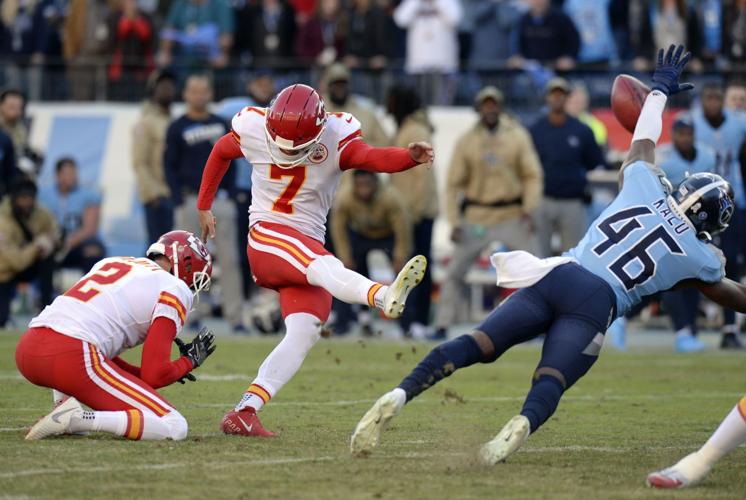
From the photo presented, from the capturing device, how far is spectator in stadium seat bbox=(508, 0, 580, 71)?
15336 millimetres

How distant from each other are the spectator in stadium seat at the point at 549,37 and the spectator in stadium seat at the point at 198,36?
3179 mm

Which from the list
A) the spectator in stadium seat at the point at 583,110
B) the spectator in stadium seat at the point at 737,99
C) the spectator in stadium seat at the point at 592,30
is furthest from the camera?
the spectator in stadium seat at the point at 592,30

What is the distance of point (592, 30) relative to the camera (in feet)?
51.5

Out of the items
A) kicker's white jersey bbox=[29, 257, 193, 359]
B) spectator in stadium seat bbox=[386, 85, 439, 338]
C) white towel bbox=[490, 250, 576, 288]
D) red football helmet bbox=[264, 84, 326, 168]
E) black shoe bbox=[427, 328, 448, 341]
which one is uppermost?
red football helmet bbox=[264, 84, 326, 168]

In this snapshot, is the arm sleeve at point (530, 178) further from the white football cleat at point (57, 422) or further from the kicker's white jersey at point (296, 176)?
the white football cleat at point (57, 422)

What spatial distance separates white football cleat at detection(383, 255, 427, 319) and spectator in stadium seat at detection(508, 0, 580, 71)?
8970mm

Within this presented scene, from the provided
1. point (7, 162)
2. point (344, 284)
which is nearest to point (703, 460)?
point (344, 284)

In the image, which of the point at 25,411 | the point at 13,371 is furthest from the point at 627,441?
the point at 13,371

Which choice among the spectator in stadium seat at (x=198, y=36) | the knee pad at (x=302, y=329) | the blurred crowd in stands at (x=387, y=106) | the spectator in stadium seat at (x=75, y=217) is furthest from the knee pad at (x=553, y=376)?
the spectator in stadium seat at (x=198, y=36)

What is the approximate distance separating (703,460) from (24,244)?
9292 mm

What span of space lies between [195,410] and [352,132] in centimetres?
181

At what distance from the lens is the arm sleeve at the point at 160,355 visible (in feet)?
21.3

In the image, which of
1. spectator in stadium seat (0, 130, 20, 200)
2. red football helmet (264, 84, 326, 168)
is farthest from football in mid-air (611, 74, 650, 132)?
spectator in stadium seat (0, 130, 20, 200)

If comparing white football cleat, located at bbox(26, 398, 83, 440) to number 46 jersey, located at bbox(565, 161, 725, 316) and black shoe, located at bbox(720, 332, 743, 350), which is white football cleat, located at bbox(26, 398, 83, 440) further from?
black shoe, located at bbox(720, 332, 743, 350)
